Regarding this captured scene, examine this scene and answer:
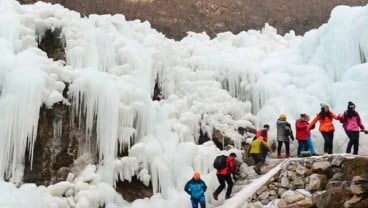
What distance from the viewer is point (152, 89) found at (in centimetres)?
1209

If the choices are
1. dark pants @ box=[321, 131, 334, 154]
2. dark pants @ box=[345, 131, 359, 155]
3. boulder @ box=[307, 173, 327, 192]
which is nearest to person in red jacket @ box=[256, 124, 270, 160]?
dark pants @ box=[321, 131, 334, 154]

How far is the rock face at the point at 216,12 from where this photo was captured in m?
16.6

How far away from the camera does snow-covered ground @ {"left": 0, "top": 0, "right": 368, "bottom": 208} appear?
9688mm

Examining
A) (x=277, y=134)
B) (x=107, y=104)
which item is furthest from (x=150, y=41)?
(x=277, y=134)

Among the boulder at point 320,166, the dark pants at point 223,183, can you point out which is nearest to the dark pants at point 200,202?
the dark pants at point 223,183

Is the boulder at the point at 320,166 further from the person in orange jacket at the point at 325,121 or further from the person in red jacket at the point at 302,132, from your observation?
the person in red jacket at the point at 302,132

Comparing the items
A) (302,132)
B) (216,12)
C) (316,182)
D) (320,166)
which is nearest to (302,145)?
(302,132)

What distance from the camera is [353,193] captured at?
775 centimetres

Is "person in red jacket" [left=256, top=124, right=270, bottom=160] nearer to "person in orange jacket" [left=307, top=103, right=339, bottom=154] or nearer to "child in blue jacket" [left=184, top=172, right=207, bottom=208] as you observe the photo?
"person in orange jacket" [left=307, top=103, right=339, bottom=154]

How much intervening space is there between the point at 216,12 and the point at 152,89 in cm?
706

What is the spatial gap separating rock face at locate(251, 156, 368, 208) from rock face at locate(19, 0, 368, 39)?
8.05 meters

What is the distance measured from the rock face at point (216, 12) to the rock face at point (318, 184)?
805 centimetres

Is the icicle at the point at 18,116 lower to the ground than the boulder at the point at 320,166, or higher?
higher

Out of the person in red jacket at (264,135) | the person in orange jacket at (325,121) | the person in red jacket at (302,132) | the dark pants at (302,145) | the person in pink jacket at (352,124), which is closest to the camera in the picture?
the person in pink jacket at (352,124)
